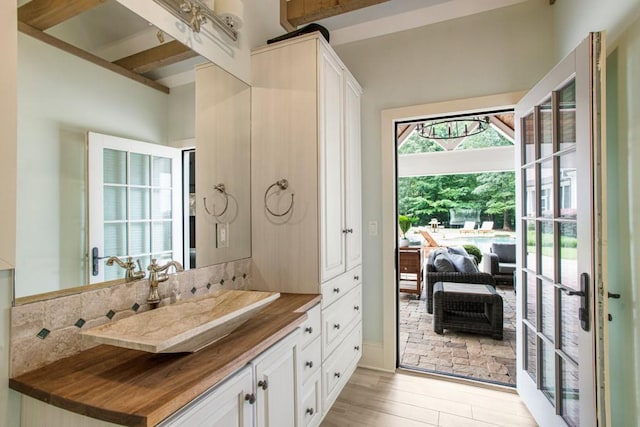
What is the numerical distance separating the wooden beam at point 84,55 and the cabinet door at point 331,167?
914 mm

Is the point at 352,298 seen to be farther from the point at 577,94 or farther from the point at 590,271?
the point at 577,94

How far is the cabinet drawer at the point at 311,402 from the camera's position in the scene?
5.23 feet

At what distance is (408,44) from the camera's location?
2.57 m

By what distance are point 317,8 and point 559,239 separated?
2.02 m

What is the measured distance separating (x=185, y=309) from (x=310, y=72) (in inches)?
59.0

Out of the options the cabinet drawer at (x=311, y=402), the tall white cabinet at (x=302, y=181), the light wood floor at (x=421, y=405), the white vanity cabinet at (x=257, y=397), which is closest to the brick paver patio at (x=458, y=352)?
the light wood floor at (x=421, y=405)

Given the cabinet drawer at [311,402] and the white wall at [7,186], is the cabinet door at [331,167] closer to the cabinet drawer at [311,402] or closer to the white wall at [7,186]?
the cabinet drawer at [311,402]

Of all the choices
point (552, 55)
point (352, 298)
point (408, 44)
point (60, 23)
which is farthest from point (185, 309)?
point (552, 55)

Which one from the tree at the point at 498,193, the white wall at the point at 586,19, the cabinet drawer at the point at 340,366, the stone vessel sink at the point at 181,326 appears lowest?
the cabinet drawer at the point at 340,366

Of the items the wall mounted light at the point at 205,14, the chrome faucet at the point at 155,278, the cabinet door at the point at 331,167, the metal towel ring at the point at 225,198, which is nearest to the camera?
the chrome faucet at the point at 155,278

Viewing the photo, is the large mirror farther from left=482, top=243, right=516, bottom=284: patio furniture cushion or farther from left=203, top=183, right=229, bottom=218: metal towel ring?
left=482, top=243, right=516, bottom=284: patio furniture cushion

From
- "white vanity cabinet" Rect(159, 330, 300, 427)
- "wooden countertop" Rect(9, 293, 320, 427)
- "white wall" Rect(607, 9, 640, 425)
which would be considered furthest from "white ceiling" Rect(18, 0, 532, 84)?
"white vanity cabinet" Rect(159, 330, 300, 427)

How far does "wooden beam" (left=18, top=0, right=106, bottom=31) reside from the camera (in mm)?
987

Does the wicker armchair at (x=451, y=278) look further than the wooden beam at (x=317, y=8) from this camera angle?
Yes
